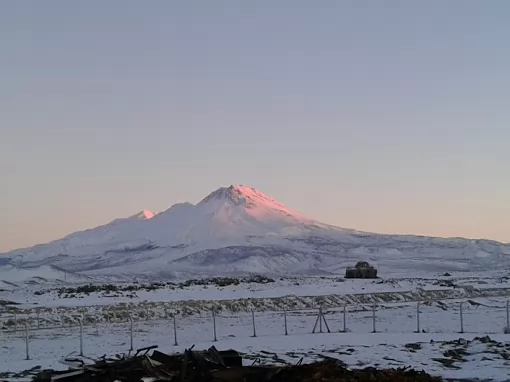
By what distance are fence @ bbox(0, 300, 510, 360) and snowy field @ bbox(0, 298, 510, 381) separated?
38 mm

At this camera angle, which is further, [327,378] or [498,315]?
[498,315]

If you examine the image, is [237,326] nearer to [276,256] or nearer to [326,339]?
[326,339]

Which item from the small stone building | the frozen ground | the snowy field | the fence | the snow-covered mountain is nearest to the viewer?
the snowy field

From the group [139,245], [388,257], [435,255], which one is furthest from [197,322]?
[139,245]

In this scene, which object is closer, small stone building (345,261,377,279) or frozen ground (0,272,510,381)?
frozen ground (0,272,510,381)

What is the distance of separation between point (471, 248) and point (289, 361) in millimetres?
164465

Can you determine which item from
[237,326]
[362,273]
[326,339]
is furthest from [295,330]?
[362,273]

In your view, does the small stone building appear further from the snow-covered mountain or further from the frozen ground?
the snow-covered mountain

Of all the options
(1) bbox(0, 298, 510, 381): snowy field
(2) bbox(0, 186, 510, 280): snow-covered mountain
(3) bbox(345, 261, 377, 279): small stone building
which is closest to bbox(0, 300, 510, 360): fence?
(1) bbox(0, 298, 510, 381): snowy field

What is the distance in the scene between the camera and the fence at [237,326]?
2300 cm

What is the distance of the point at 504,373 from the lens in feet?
46.4

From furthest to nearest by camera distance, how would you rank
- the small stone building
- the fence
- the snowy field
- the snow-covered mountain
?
the snow-covered mountain, the small stone building, the fence, the snowy field

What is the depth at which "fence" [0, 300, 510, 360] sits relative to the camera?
75.5 feet

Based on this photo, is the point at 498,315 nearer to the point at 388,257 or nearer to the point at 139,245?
the point at 388,257
